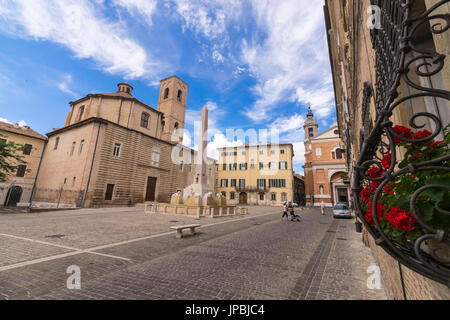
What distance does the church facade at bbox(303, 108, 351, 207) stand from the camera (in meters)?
36.6

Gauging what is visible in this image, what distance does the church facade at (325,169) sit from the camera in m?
36.6

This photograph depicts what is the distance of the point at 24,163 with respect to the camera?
84.6ft

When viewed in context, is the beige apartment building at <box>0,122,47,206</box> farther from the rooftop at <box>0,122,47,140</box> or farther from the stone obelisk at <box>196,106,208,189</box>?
the stone obelisk at <box>196,106,208,189</box>

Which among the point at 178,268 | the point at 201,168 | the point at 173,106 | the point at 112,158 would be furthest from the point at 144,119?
the point at 178,268

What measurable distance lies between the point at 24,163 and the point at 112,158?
45.8 feet

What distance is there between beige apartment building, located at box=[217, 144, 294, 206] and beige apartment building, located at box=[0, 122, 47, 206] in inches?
1194

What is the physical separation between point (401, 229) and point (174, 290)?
328 centimetres

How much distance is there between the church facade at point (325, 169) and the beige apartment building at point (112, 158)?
24.0m

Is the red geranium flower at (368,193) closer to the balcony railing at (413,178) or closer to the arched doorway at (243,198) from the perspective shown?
the balcony railing at (413,178)

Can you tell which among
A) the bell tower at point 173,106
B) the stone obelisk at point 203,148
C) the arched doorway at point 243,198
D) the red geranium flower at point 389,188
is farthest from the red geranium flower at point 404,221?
the arched doorway at point 243,198

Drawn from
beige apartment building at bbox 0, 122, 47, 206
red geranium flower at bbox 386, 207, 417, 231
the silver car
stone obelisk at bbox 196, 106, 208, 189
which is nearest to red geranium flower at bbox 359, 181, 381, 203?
red geranium flower at bbox 386, 207, 417, 231

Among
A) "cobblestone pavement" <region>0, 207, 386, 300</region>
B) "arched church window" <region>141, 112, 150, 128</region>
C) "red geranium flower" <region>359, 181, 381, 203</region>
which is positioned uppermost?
"arched church window" <region>141, 112, 150, 128</region>
